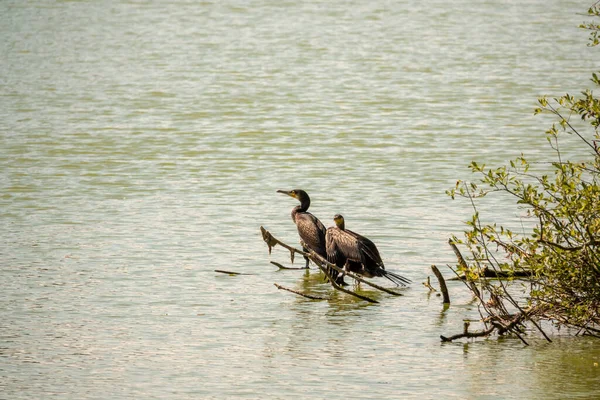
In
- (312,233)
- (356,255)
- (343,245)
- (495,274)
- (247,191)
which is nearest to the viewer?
(495,274)

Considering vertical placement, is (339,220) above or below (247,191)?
above

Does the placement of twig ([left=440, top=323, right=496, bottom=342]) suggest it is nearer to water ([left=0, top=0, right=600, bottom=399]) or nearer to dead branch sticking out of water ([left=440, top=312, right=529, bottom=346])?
dead branch sticking out of water ([left=440, top=312, right=529, bottom=346])

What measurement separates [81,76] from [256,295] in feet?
58.0

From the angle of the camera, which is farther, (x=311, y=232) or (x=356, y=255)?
(x=311, y=232)

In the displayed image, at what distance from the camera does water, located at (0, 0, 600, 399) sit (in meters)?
8.26

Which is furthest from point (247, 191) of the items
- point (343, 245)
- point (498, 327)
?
point (498, 327)

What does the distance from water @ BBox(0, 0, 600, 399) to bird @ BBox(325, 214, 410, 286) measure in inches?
11.8

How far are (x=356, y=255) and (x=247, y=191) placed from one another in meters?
5.15

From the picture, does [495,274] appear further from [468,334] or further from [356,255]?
[356,255]

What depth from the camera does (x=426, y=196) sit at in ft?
48.8

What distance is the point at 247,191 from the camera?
15.4 meters

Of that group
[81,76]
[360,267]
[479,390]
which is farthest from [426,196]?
[81,76]

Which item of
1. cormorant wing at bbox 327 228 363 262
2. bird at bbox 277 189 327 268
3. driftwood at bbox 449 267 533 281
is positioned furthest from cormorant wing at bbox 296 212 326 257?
driftwood at bbox 449 267 533 281

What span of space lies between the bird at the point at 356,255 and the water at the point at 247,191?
0.98 ft
